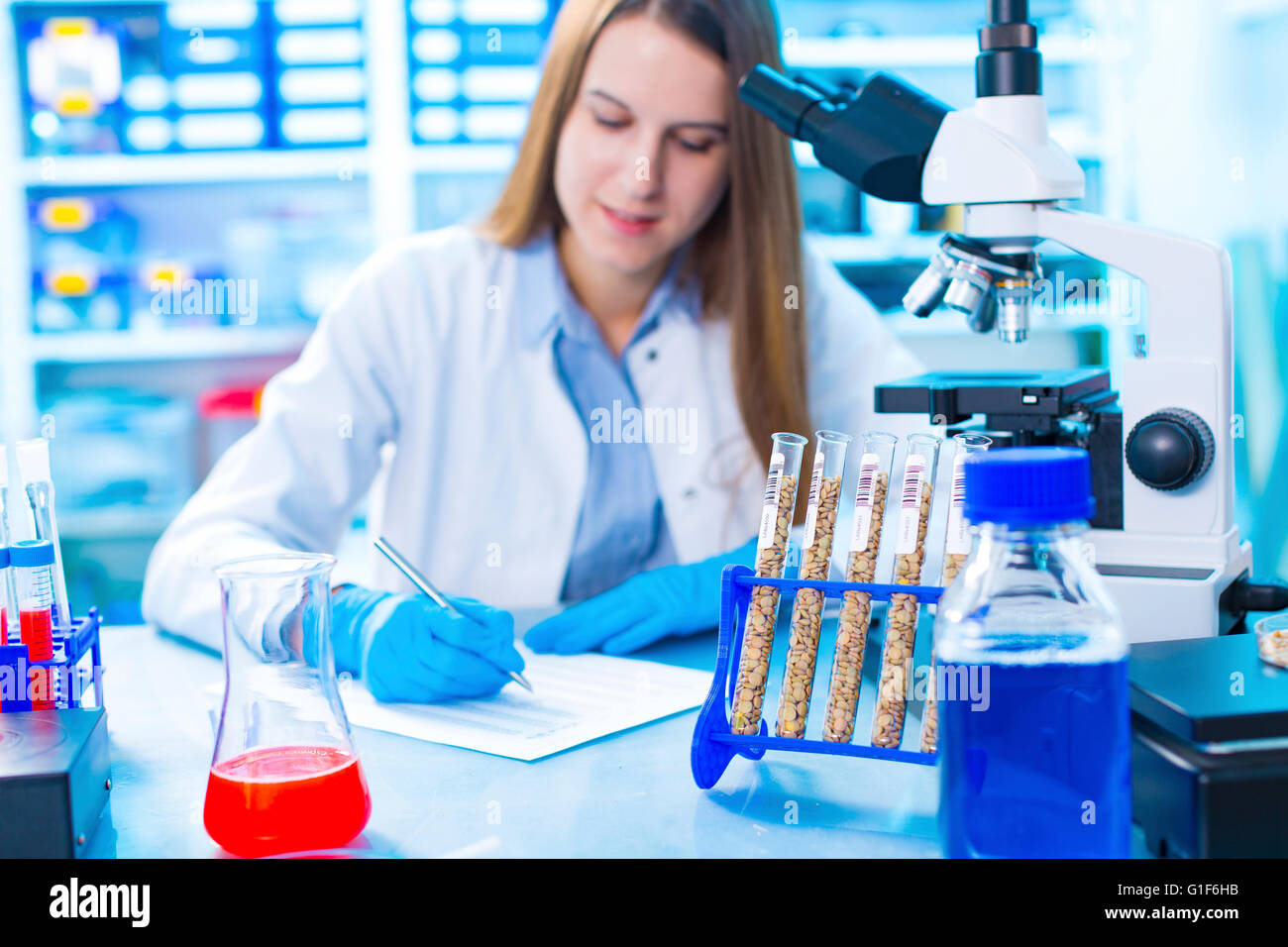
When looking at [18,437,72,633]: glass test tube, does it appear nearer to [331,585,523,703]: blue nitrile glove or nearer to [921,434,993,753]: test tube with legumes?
[331,585,523,703]: blue nitrile glove

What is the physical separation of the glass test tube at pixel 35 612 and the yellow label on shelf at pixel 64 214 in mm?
2218

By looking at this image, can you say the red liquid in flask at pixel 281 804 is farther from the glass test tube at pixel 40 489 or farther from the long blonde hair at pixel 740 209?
the long blonde hair at pixel 740 209

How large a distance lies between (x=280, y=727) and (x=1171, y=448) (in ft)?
2.20

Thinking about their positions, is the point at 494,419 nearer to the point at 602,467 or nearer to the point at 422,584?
the point at 602,467

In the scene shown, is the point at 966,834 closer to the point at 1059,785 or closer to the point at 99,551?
the point at 1059,785

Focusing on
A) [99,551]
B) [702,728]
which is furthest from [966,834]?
[99,551]

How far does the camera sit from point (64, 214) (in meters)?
2.76

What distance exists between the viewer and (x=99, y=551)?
2910 mm

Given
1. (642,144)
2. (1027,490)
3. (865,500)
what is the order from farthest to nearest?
(642,144), (865,500), (1027,490)

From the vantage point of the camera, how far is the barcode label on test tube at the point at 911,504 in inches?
30.4

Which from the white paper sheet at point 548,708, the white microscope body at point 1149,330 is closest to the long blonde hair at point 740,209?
the white paper sheet at point 548,708

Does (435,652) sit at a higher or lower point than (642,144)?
lower

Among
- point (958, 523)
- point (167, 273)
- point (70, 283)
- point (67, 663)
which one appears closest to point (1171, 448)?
point (958, 523)

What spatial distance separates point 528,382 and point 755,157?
0.47 meters
